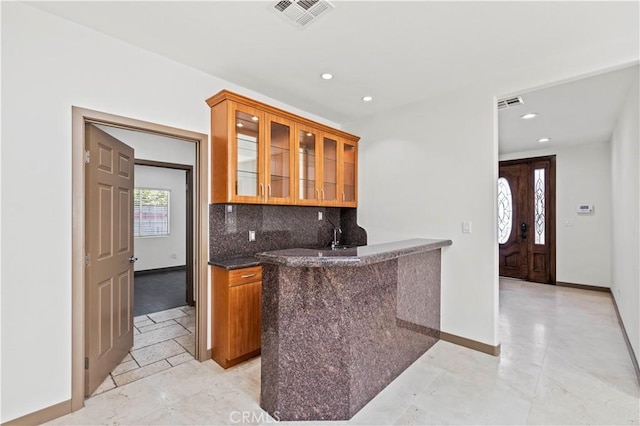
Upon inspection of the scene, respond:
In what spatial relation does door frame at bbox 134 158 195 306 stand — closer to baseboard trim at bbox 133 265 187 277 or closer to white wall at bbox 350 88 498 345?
baseboard trim at bbox 133 265 187 277

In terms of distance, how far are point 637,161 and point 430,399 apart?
2586 mm

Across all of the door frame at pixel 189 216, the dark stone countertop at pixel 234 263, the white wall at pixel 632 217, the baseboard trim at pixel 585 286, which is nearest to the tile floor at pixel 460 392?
the white wall at pixel 632 217

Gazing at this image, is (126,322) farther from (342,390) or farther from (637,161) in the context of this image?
(637,161)

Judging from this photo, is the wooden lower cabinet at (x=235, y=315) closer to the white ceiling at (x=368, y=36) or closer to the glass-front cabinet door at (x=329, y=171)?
the glass-front cabinet door at (x=329, y=171)

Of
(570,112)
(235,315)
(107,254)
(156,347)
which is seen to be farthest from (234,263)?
(570,112)

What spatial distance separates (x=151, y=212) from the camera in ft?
22.5

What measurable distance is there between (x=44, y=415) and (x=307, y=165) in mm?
2965

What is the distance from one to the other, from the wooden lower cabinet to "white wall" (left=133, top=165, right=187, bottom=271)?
162 inches

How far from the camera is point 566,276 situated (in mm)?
5773

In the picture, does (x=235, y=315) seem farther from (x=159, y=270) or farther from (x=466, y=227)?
(x=159, y=270)

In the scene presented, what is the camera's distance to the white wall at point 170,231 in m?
6.63

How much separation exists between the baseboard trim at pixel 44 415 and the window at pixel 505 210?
7050 millimetres

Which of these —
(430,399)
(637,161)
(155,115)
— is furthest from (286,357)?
(637,161)

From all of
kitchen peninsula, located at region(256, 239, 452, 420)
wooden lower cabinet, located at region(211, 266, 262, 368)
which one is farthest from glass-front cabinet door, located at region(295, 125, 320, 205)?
kitchen peninsula, located at region(256, 239, 452, 420)
